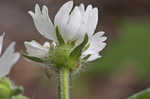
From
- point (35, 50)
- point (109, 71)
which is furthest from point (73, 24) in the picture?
point (109, 71)

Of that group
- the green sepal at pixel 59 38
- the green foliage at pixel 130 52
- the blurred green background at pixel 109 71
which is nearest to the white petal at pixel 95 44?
the green sepal at pixel 59 38

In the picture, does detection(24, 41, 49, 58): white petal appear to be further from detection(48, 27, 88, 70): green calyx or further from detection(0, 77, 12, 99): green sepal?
detection(0, 77, 12, 99): green sepal

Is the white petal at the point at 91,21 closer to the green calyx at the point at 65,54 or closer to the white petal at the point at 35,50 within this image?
the green calyx at the point at 65,54

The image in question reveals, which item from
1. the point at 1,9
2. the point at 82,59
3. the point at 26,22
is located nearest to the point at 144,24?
the point at 26,22

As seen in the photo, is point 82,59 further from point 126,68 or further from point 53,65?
point 126,68

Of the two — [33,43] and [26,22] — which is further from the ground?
[26,22]

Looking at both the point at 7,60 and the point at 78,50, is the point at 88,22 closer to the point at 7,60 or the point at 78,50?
the point at 78,50

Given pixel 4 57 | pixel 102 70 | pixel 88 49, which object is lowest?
pixel 4 57
